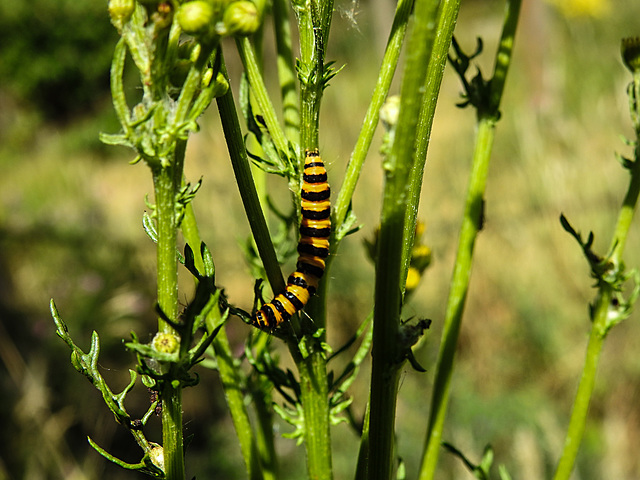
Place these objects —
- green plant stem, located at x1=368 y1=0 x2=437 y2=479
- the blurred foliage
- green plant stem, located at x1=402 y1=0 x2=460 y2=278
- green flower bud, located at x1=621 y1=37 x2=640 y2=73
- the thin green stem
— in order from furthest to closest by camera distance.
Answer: the blurred foliage < green flower bud, located at x1=621 y1=37 x2=640 y2=73 < the thin green stem < green plant stem, located at x1=402 y1=0 x2=460 y2=278 < green plant stem, located at x1=368 y1=0 x2=437 y2=479

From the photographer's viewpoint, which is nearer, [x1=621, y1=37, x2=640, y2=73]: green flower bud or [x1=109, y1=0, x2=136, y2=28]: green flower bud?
[x1=109, y1=0, x2=136, y2=28]: green flower bud

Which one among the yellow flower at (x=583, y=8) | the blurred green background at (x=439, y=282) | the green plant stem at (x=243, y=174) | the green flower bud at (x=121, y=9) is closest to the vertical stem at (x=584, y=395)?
the green plant stem at (x=243, y=174)

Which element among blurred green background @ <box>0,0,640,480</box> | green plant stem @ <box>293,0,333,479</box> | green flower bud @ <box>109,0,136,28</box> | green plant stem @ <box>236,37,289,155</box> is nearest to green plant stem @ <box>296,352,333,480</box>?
green plant stem @ <box>293,0,333,479</box>

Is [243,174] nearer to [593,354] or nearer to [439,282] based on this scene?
[593,354]

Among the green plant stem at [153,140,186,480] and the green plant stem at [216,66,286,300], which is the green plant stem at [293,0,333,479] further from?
the green plant stem at [153,140,186,480]

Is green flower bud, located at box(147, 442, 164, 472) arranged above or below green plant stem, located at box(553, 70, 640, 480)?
below

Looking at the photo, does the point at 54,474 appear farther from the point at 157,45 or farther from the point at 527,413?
the point at 157,45

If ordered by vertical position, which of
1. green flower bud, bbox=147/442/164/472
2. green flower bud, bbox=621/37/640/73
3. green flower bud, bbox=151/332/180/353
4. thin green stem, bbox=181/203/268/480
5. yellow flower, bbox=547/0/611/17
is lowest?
green flower bud, bbox=147/442/164/472
